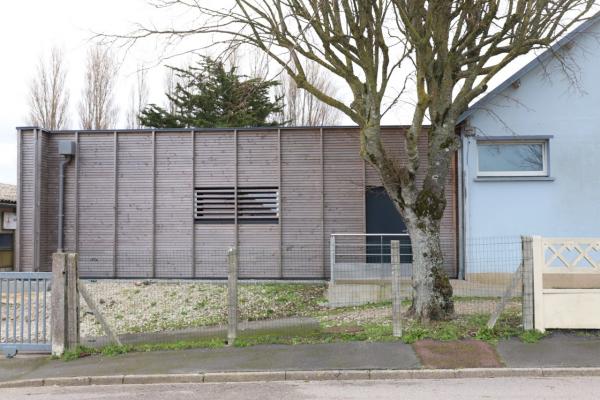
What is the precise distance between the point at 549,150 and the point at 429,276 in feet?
20.6

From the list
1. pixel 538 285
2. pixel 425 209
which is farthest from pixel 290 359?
pixel 538 285

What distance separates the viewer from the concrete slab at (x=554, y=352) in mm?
7492

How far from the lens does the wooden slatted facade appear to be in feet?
49.9

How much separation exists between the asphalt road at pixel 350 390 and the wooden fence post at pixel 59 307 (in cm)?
135

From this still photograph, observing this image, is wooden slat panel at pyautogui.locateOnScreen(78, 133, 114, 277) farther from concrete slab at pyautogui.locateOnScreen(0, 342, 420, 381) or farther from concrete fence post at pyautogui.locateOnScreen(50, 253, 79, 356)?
concrete slab at pyautogui.locateOnScreen(0, 342, 420, 381)

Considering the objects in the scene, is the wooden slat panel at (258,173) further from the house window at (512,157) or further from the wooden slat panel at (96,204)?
the house window at (512,157)

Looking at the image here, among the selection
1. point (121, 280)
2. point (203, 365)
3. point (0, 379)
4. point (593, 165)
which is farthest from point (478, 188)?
point (0, 379)

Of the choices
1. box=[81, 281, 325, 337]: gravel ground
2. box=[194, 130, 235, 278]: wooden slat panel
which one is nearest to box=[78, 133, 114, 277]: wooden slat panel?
box=[81, 281, 325, 337]: gravel ground

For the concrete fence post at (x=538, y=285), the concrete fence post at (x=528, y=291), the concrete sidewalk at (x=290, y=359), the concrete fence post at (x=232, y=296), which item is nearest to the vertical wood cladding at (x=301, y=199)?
the concrete fence post at (x=232, y=296)

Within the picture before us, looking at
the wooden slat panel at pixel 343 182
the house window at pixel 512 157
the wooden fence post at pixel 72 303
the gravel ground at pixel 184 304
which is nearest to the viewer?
the wooden fence post at pixel 72 303

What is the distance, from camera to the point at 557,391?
254 inches

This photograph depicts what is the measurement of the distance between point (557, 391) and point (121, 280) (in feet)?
38.8

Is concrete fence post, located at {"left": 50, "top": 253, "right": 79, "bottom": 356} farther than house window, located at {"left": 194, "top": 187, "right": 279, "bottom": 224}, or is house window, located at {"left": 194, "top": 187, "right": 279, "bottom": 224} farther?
house window, located at {"left": 194, "top": 187, "right": 279, "bottom": 224}

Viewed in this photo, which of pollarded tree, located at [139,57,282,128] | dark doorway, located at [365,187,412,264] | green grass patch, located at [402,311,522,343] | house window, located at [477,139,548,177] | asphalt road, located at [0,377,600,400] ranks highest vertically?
pollarded tree, located at [139,57,282,128]
